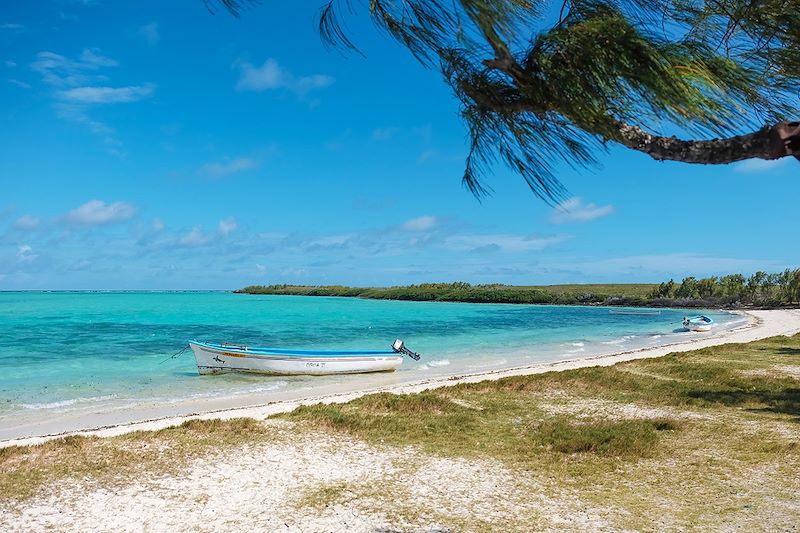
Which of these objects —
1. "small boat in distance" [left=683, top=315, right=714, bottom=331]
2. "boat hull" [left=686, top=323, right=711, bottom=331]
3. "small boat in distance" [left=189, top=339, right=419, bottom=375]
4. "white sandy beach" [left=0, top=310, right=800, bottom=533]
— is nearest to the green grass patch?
"white sandy beach" [left=0, top=310, right=800, bottom=533]

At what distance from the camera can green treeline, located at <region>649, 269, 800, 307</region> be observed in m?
74.6

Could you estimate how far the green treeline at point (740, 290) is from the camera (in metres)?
74.6

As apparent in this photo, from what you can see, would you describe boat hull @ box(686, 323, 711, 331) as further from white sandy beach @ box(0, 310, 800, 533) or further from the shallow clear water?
white sandy beach @ box(0, 310, 800, 533)

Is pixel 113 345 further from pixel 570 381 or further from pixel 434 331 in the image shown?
pixel 570 381

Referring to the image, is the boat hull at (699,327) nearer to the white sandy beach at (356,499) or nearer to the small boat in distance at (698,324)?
the small boat in distance at (698,324)

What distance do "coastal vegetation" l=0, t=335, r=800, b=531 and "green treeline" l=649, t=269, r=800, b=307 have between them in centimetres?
7030

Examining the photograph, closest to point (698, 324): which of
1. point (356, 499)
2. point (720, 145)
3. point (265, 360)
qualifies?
point (265, 360)

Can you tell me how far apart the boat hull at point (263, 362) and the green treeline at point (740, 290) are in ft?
236

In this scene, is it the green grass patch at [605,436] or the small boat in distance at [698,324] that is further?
the small boat in distance at [698,324]

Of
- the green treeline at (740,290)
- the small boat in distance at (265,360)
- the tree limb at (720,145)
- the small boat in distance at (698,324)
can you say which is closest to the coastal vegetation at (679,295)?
the green treeline at (740,290)

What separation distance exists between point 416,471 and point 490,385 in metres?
7.49

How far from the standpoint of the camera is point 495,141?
3.38 meters

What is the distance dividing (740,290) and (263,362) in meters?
80.9

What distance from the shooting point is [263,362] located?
2167cm
